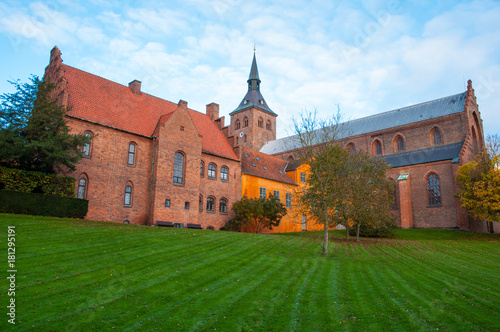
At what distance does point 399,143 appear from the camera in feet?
163

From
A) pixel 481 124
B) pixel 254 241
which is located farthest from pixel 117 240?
pixel 481 124

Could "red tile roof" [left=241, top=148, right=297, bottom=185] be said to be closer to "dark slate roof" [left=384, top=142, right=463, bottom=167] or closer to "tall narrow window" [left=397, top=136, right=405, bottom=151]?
"dark slate roof" [left=384, top=142, right=463, bottom=167]

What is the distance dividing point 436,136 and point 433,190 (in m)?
8.53

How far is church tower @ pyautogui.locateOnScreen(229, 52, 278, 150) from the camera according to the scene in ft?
235

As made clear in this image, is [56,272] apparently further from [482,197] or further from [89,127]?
[482,197]

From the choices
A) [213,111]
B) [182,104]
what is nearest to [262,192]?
[213,111]

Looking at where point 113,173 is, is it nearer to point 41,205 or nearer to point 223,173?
point 41,205

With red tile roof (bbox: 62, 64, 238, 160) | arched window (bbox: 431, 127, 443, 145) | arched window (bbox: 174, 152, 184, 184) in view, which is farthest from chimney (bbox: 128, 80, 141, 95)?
arched window (bbox: 431, 127, 443, 145)

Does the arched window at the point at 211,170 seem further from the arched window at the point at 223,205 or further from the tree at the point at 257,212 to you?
the tree at the point at 257,212

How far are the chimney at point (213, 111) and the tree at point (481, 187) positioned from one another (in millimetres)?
25780

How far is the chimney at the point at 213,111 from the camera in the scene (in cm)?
3853

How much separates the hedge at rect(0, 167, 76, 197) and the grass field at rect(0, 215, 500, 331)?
3.44 m

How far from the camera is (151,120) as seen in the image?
30000mm

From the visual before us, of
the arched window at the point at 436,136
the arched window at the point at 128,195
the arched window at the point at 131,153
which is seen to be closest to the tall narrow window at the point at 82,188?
the arched window at the point at 128,195
